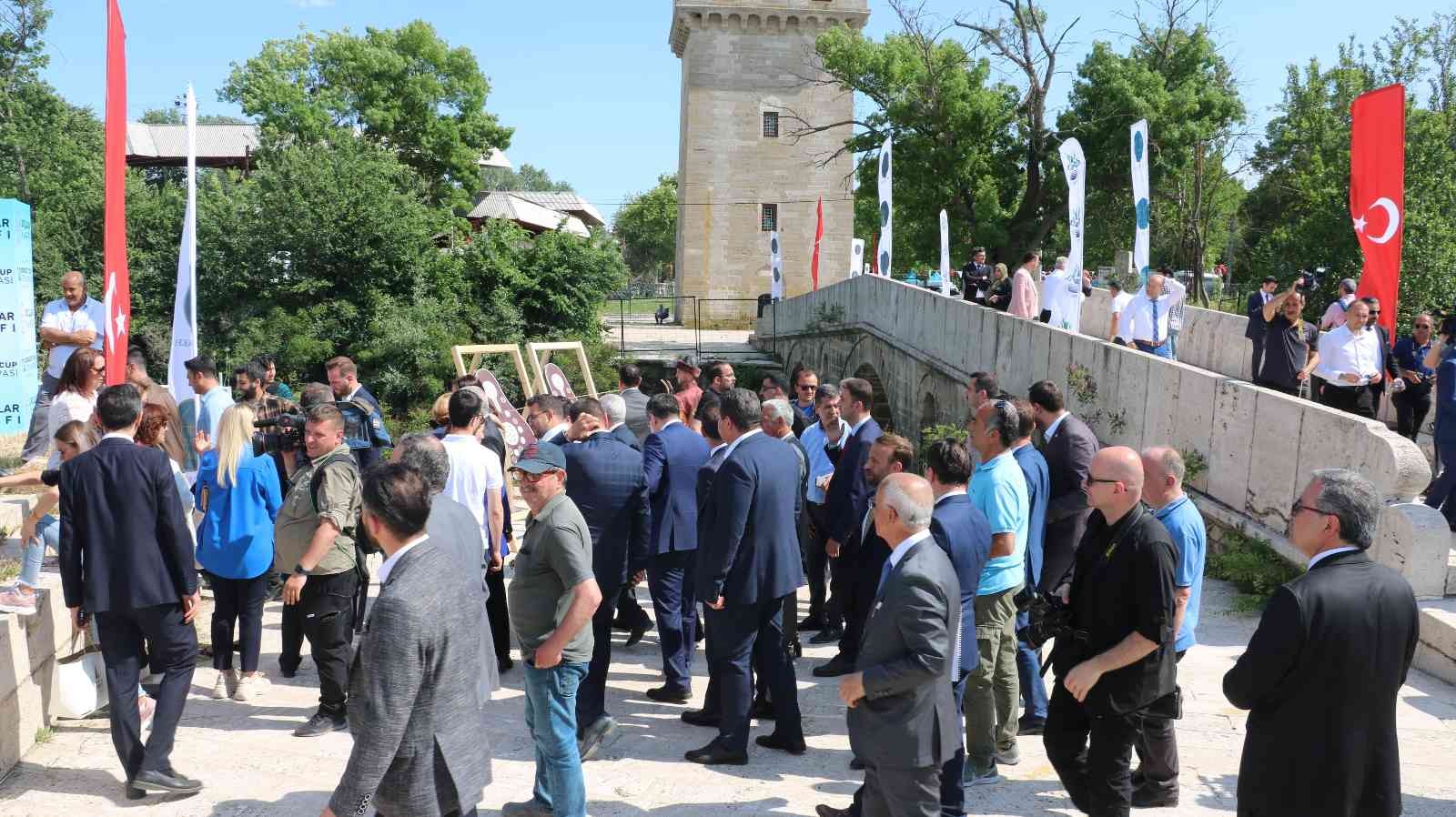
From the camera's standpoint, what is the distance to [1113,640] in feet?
12.8

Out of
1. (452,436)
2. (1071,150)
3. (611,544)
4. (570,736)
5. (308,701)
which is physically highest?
(1071,150)

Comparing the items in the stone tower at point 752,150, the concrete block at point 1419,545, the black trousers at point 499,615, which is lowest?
the black trousers at point 499,615

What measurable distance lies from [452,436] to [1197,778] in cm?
410

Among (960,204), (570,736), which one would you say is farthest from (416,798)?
(960,204)

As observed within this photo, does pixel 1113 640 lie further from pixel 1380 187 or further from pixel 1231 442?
pixel 1380 187

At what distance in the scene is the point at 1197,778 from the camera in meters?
5.07

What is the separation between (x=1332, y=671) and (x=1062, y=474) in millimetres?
2745

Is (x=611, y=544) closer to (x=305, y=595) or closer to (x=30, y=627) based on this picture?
(x=305, y=595)

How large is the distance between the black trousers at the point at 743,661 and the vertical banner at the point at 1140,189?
34.0 feet

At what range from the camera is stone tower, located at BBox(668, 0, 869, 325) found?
3947 centimetres

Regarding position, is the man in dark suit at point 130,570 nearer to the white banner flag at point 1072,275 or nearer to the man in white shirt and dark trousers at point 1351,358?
the man in white shirt and dark trousers at point 1351,358

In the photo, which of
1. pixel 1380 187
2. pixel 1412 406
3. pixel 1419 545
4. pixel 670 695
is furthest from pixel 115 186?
pixel 1412 406

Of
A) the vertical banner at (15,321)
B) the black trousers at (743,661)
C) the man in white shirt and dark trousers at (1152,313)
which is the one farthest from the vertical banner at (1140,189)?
the vertical banner at (15,321)

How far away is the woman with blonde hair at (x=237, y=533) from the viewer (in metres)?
5.88
